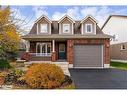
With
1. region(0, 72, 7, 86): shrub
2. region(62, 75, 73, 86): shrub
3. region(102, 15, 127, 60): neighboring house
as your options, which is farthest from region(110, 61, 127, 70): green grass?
region(0, 72, 7, 86): shrub

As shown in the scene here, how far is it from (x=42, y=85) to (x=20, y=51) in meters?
3.50

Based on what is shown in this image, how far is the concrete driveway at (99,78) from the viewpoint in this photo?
17.7 metres

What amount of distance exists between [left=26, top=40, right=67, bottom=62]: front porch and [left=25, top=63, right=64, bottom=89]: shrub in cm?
193

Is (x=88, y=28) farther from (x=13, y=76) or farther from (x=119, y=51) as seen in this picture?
(x=13, y=76)

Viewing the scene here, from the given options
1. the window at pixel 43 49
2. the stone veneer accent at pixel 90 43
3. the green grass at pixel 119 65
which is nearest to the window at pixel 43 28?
the window at pixel 43 49

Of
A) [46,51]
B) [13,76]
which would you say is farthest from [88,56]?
[13,76]

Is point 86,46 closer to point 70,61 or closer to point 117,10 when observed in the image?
point 70,61

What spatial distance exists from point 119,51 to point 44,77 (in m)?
6.50

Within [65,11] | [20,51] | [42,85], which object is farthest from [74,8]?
[42,85]

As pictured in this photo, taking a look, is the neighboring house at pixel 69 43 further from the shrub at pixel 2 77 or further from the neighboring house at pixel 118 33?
the shrub at pixel 2 77
